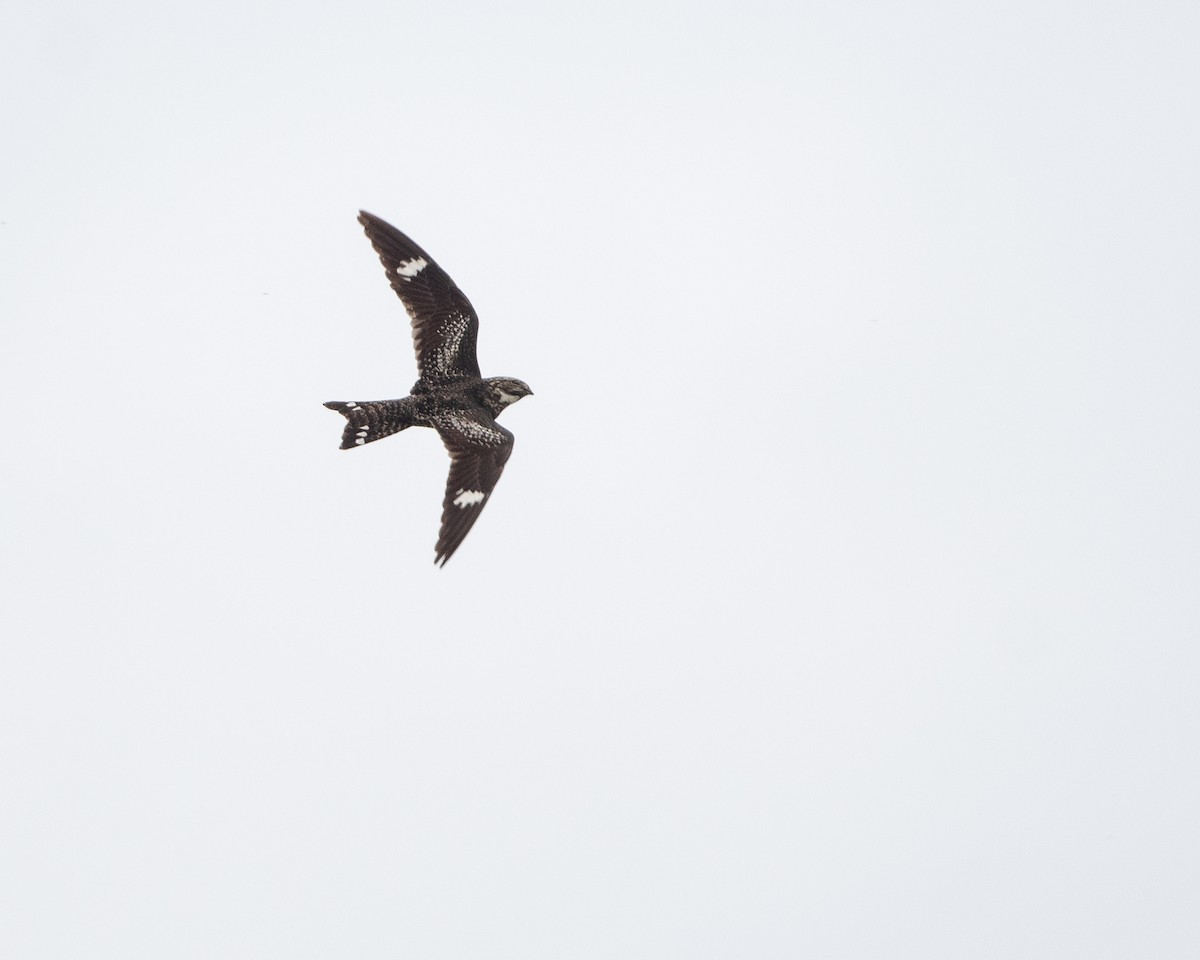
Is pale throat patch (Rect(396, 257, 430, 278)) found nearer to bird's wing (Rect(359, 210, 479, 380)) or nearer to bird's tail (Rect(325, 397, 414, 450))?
bird's wing (Rect(359, 210, 479, 380))

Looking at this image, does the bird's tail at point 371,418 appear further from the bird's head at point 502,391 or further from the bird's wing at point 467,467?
the bird's head at point 502,391

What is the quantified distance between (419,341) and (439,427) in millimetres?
1299

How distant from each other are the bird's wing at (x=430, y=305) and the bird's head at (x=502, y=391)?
293 mm

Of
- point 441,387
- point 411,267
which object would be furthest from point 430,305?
point 441,387

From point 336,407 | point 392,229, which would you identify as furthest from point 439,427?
point 392,229

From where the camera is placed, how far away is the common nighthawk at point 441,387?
16141mm

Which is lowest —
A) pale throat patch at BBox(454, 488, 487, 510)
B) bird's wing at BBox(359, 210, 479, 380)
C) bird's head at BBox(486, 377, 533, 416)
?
pale throat patch at BBox(454, 488, 487, 510)

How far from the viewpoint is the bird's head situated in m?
17.3

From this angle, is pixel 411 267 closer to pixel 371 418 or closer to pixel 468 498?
pixel 371 418

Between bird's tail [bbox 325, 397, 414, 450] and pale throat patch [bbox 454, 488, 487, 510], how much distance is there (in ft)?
3.69

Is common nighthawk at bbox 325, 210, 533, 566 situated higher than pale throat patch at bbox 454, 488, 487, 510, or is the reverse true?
common nighthawk at bbox 325, 210, 533, 566

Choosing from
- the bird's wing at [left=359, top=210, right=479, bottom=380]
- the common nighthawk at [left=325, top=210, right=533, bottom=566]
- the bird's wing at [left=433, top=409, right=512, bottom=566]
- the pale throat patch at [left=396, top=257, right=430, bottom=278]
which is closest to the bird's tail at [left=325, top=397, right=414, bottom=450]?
the common nighthawk at [left=325, top=210, right=533, bottom=566]

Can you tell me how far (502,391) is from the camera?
17328 mm

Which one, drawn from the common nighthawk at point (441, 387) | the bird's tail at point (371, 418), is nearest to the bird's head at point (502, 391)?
the common nighthawk at point (441, 387)
